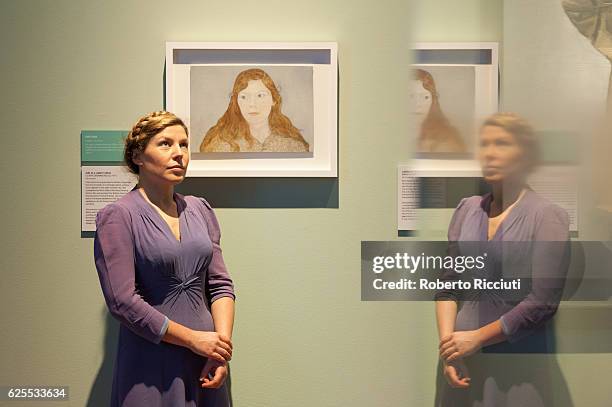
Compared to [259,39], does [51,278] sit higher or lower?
lower

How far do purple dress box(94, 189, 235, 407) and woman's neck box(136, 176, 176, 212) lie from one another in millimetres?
15

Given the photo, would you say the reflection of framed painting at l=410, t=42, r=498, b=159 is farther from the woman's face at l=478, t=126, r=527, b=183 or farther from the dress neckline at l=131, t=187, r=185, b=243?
the dress neckline at l=131, t=187, r=185, b=243

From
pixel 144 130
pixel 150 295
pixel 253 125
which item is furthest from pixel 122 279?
pixel 253 125

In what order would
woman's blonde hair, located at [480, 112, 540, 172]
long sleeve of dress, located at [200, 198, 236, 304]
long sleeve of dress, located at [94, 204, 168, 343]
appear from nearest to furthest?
woman's blonde hair, located at [480, 112, 540, 172], long sleeve of dress, located at [94, 204, 168, 343], long sleeve of dress, located at [200, 198, 236, 304]

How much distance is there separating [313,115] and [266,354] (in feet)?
1.69

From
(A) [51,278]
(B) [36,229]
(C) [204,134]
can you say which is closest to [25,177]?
(B) [36,229]

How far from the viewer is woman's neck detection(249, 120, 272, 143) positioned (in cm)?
159

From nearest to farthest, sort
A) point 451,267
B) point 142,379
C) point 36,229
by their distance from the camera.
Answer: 1. point 451,267
2. point 142,379
3. point 36,229

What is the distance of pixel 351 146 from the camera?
153 cm

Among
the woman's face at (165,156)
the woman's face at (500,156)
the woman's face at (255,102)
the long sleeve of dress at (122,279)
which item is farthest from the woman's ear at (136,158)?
the woman's face at (500,156)

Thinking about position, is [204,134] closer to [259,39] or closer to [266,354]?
[259,39]

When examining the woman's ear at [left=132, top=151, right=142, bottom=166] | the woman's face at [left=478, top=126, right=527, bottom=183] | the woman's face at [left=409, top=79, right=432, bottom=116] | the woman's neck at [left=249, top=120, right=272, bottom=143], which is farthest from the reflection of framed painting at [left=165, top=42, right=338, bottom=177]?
the woman's face at [left=478, top=126, right=527, bottom=183]

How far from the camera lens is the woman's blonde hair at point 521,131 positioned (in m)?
1.21

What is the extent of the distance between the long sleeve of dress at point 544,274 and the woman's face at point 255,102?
0.64m
